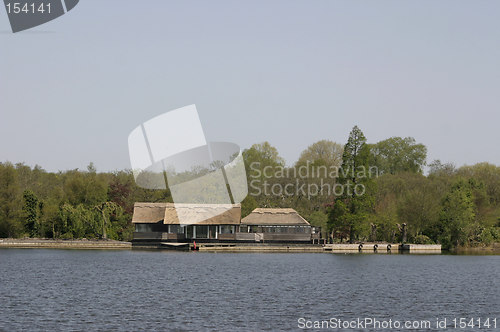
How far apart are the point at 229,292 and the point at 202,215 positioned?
42.5 metres

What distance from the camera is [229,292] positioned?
37.3 metres

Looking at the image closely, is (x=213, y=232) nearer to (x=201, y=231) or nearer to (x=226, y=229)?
(x=201, y=231)

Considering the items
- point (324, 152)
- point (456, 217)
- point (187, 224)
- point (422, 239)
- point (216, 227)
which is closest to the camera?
point (456, 217)

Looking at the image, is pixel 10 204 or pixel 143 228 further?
pixel 10 204

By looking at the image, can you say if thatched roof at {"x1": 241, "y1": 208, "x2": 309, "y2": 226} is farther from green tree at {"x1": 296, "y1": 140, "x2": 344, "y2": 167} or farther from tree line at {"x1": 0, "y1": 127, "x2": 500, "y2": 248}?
green tree at {"x1": 296, "y1": 140, "x2": 344, "y2": 167}

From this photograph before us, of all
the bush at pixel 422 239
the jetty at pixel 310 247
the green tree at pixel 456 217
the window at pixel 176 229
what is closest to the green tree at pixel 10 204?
the window at pixel 176 229

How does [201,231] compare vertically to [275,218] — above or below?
below

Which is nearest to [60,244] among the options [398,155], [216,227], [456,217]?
[216,227]

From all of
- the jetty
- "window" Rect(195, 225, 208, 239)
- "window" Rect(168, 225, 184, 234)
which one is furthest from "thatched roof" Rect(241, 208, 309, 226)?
"window" Rect(168, 225, 184, 234)

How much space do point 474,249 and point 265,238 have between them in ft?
83.7

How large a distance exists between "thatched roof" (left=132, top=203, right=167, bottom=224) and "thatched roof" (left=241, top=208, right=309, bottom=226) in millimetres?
9958

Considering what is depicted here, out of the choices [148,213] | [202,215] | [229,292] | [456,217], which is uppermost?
[148,213]

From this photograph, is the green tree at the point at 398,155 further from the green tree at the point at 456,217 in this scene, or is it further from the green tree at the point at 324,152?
the green tree at the point at 456,217

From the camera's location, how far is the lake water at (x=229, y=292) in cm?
2806
